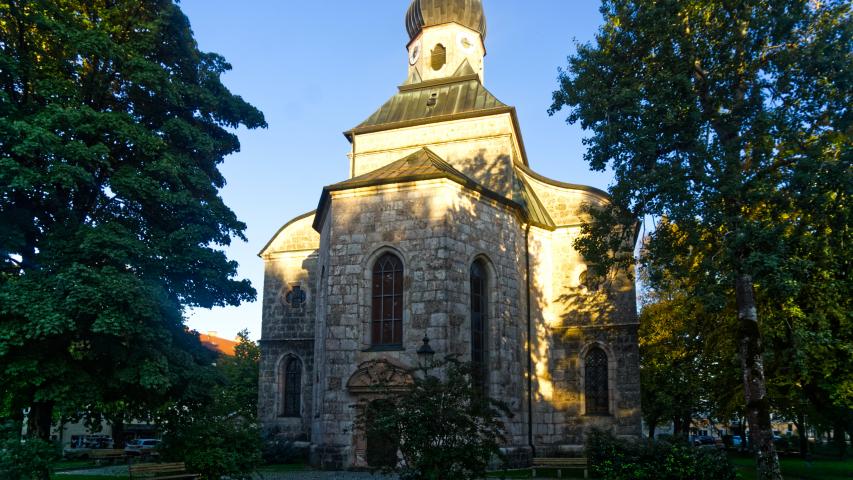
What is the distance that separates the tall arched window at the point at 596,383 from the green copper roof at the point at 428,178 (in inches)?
185

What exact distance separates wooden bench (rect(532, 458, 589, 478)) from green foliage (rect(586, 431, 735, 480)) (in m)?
2.16

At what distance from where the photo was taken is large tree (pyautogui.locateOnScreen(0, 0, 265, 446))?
40.8 feet

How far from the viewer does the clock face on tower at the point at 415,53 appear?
88.2ft

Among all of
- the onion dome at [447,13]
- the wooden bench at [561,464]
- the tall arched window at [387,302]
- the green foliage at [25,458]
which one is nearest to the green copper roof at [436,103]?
the onion dome at [447,13]

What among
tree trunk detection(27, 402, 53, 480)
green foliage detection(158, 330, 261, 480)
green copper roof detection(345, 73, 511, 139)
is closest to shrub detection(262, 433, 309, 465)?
green foliage detection(158, 330, 261, 480)

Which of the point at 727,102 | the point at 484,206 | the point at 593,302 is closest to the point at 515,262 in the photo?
the point at 484,206

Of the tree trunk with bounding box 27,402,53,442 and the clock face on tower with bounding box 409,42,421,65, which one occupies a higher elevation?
the clock face on tower with bounding box 409,42,421,65

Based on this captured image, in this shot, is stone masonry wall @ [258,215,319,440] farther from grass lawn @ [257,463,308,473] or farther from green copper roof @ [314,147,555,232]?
green copper roof @ [314,147,555,232]

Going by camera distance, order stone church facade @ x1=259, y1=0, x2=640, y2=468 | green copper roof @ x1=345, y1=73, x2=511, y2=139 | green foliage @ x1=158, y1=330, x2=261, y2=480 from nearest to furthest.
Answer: green foliage @ x1=158, y1=330, x2=261, y2=480 → stone church facade @ x1=259, y1=0, x2=640, y2=468 → green copper roof @ x1=345, y1=73, x2=511, y2=139

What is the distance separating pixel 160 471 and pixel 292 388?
11.5 metres

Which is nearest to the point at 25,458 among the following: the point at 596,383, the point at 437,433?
the point at 437,433

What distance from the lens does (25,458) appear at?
428 inches

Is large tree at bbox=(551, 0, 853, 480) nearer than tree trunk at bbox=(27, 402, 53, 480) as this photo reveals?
Yes

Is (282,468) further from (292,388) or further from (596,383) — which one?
(596,383)
